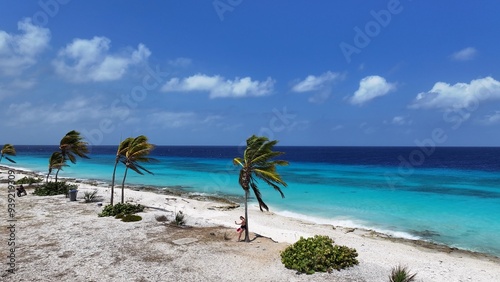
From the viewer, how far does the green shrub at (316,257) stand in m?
13.0

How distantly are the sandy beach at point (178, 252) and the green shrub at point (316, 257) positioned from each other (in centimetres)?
30

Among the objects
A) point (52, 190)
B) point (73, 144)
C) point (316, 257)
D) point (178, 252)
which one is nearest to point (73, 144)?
point (73, 144)

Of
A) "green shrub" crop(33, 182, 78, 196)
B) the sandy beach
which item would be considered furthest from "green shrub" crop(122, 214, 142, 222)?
"green shrub" crop(33, 182, 78, 196)

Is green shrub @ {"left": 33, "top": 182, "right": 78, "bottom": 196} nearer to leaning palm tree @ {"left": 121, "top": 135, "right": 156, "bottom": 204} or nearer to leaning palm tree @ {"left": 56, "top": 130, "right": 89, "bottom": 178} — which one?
leaning palm tree @ {"left": 56, "top": 130, "right": 89, "bottom": 178}

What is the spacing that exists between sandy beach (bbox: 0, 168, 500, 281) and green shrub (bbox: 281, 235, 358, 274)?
0.98 ft

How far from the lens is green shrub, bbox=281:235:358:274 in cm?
1305

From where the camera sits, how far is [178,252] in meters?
14.7

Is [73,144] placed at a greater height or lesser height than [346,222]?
greater

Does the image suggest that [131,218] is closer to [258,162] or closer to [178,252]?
[178,252]

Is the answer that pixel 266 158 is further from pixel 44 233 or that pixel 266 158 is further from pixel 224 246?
pixel 44 233

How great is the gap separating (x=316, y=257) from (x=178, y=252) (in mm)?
6350

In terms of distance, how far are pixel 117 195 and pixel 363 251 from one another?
25573mm

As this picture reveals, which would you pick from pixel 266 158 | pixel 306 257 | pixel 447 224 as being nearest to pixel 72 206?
pixel 266 158

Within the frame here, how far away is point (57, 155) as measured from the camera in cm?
3111
